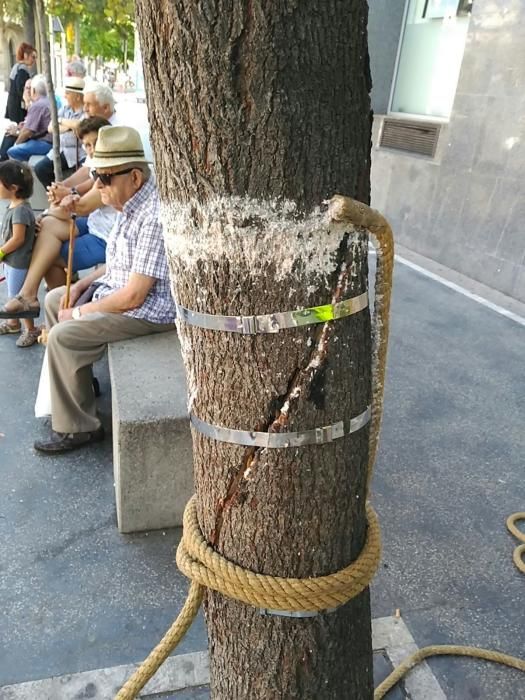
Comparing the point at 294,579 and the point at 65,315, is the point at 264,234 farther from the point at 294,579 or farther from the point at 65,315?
the point at 65,315

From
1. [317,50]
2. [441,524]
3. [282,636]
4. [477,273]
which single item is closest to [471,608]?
[441,524]

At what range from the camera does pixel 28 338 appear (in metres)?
4.56

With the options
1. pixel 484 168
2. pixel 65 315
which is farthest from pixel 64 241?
pixel 484 168

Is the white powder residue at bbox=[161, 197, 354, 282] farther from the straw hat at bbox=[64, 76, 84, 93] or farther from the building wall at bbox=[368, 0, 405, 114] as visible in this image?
the building wall at bbox=[368, 0, 405, 114]

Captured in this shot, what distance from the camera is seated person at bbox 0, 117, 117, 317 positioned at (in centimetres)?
441

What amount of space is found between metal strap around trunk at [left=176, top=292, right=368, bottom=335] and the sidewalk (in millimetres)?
1583

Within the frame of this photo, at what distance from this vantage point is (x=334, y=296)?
1099 mm

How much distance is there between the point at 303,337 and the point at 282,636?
27.5 inches

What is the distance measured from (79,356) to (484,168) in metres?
5.07

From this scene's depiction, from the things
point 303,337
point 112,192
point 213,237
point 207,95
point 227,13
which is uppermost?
point 227,13

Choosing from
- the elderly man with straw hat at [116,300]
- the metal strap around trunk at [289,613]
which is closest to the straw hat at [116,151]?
the elderly man with straw hat at [116,300]

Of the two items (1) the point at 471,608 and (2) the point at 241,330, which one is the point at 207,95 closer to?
(2) the point at 241,330

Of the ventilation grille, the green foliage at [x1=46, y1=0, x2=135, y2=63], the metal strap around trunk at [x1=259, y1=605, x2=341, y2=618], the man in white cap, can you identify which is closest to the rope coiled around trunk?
the metal strap around trunk at [x1=259, y1=605, x2=341, y2=618]

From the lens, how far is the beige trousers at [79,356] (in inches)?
123
